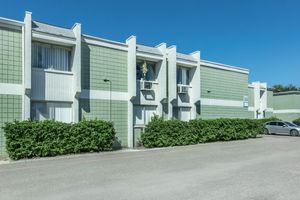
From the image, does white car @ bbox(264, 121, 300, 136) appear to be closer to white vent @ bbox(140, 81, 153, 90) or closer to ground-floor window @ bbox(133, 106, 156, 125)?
ground-floor window @ bbox(133, 106, 156, 125)

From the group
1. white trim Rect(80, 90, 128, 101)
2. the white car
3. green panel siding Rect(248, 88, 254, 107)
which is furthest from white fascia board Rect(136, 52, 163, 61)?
green panel siding Rect(248, 88, 254, 107)

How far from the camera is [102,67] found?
17.7 meters

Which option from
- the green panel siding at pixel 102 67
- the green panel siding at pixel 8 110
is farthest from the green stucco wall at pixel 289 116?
the green panel siding at pixel 8 110

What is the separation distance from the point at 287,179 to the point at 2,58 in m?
13.1

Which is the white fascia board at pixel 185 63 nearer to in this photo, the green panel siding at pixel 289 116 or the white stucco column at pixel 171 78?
the white stucco column at pixel 171 78

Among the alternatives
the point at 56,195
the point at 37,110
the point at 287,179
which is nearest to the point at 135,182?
the point at 56,195

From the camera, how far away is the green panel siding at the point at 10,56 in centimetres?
1403

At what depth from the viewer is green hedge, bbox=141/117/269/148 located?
59.2 feet

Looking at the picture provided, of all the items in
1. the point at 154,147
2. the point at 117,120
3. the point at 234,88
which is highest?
the point at 234,88

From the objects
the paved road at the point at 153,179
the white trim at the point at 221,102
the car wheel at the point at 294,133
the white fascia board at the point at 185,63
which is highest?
the white fascia board at the point at 185,63

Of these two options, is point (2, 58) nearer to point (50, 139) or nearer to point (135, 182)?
point (50, 139)

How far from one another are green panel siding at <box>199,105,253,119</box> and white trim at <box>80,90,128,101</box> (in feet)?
26.0

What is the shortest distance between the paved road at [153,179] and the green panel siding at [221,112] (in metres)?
11.9

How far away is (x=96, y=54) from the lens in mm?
17484
